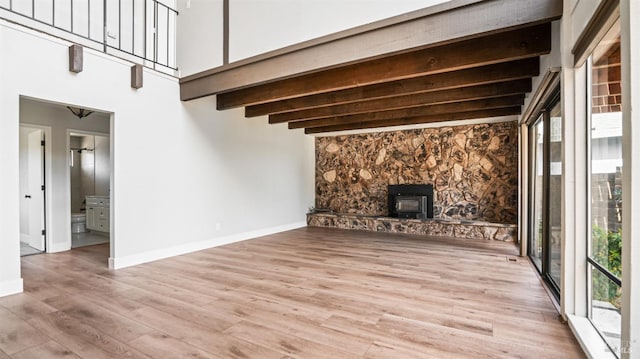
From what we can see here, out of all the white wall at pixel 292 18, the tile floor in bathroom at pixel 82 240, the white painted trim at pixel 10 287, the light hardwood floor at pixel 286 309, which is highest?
the white wall at pixel 292 18

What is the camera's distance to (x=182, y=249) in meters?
4.71

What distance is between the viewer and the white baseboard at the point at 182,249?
3942 mm

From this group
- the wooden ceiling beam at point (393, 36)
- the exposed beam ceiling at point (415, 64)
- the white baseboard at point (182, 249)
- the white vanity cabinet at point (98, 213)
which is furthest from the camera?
the white vanity cabinet at point (98, 213)

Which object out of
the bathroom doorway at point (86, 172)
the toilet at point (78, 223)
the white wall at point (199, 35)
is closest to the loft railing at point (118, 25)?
the white wall at point (199, 35)

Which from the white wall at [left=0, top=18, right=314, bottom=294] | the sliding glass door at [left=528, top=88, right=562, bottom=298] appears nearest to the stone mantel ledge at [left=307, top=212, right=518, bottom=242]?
the white wall at [left=0, top=18, right=314, bottom=294]

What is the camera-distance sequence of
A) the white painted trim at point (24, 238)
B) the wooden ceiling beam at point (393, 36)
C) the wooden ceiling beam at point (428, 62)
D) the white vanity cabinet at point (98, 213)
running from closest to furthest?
1. the wooden ceiling beam at point (393, 36)
2. the wooden ceiling beam at point (428, 62)
3. the white painted trim at point (24, 238)
4. the white vanity cabinet at point (98, 213)

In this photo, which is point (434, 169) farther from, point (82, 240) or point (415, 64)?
point (82, 240)

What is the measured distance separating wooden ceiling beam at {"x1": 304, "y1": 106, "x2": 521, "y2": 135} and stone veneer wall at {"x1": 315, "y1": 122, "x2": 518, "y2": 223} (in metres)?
0.35

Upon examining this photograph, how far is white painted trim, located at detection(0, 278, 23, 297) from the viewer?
2.92m

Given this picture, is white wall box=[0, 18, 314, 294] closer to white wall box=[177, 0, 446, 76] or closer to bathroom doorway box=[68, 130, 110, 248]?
white wall box=[177, 0, 446, 76]

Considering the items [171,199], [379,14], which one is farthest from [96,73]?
[379,14]

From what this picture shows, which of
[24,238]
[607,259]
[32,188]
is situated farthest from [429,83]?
[24,238]

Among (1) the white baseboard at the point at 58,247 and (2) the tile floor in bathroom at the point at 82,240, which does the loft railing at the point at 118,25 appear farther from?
(2) the tile floor in bathroom at the point at 82,240

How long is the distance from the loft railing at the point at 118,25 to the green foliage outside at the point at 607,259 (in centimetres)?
539
